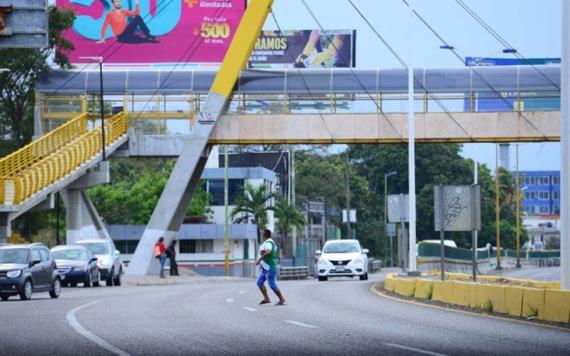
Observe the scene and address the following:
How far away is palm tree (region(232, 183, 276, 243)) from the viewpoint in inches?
4033

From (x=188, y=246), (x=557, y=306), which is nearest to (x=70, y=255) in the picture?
(x=557, y=306)

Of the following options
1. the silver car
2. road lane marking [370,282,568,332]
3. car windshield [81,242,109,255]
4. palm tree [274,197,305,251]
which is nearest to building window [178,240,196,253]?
palm tree [274,197,305,251]

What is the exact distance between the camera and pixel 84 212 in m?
63.8

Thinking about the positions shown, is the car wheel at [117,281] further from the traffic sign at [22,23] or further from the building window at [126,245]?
the building window at [126,245]

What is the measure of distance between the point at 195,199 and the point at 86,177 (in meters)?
41.4

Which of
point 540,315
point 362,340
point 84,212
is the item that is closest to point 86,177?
point 84,212

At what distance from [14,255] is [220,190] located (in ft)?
241

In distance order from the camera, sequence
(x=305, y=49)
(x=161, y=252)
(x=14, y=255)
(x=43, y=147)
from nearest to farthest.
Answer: (x=14, y=255)
(x=43, y=147)
(x=161, y=252)
(x=305, y=49)

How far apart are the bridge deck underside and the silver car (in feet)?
34.8

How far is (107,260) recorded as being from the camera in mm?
51281

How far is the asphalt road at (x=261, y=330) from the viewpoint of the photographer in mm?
17719

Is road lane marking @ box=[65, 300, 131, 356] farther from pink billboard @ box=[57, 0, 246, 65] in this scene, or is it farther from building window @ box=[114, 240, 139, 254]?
building window @ box=[114, 240, 139, 254]

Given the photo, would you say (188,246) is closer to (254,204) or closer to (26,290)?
(254,204)

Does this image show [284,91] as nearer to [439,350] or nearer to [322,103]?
[322,103]
